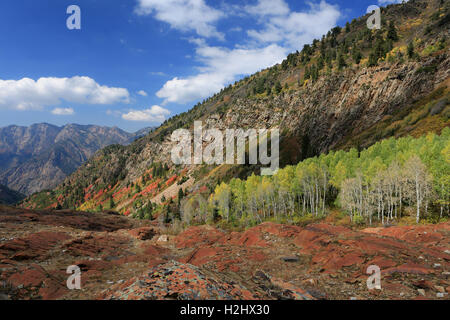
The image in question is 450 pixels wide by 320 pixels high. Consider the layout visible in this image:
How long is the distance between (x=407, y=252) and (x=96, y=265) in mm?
22921

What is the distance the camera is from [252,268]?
17.1m

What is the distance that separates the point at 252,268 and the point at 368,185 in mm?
44598

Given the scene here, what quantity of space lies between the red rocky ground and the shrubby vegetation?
58.9 ft

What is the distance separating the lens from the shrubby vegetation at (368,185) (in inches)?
1441

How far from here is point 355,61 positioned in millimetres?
136250
